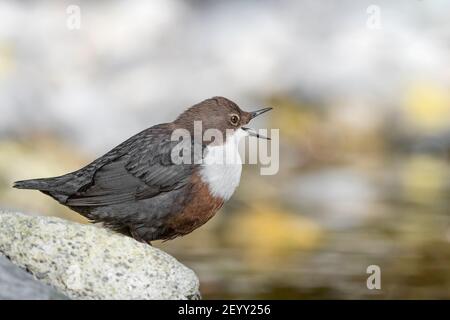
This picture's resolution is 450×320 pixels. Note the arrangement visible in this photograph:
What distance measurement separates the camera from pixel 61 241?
14.2ft

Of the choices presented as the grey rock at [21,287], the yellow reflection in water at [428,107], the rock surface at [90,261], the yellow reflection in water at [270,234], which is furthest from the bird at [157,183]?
Answer: the yellow reflection in water at [428,107]

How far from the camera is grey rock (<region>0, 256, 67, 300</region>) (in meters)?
3.78

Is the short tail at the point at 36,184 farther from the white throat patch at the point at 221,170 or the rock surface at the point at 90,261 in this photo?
the white throat patch at the point at 221,170

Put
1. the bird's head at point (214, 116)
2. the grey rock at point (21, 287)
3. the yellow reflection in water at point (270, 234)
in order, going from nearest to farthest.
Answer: the grey rock at point (21, 287) < the bird's head at point (214, 116) < the yellow reflection in water at point (270, 234)

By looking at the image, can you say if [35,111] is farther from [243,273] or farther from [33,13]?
[243,273]

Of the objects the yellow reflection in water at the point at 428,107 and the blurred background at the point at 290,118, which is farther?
the yellow reflection in water at the point at 428,107

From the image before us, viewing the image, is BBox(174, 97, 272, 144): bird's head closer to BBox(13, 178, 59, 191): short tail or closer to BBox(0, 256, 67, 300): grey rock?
BBox(13, 178, 59, 191): short tail

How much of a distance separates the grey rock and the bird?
646mm

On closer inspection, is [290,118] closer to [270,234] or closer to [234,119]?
[270,234]

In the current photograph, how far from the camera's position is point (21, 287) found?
3.83 metres

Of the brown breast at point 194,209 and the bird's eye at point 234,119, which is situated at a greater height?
the bird's eye at point 234,119

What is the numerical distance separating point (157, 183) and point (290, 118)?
528 cm

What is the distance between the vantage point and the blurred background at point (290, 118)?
23.5 ft
